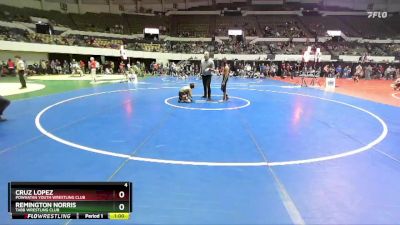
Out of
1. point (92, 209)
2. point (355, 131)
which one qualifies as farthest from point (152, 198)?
point (355, 131)

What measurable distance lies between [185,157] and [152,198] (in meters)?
1.84

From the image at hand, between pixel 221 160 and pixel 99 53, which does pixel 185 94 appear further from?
pixel 99 53

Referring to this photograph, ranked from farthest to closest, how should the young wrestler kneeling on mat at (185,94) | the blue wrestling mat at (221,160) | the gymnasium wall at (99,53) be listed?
the gymnasium wall at (99,53)
the young wrestler kneeling on mat at (185,94)
the blue wrestling mat at (221,160)

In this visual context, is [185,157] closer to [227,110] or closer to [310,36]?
[227,110]

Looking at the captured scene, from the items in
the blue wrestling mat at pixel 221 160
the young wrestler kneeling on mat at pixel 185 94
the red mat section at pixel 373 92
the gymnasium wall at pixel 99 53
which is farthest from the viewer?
the gymnasium wall at pixel 99 53

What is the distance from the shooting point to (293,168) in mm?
5766

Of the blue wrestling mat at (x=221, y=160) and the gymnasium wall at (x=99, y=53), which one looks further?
the gymnasium wall at (x=99, y=53)
